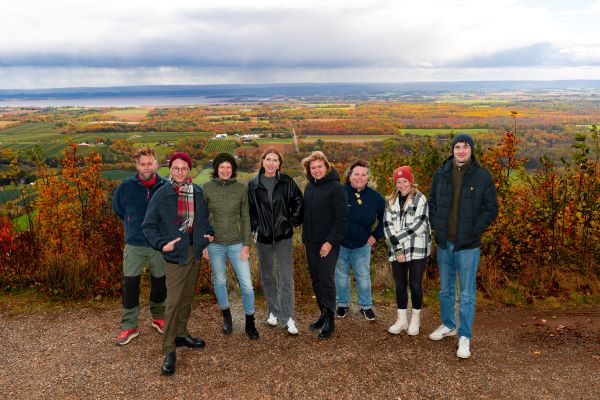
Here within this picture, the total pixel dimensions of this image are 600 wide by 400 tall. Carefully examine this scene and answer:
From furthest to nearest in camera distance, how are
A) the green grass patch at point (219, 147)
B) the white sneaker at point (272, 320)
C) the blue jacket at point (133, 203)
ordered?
the green grass patch at point (219, 147)
the white sneaker at point (272, 320)
the blue jacket at point (133, 203)

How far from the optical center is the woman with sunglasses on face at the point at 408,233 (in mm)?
4129

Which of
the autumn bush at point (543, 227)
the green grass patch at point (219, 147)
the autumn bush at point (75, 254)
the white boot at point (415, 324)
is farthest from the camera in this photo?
the green grass patch at point (219, 147)

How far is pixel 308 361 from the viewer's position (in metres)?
3.90

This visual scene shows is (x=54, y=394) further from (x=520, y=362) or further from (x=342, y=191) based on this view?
(x=520, y=362)

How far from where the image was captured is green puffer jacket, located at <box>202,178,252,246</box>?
13.6 ft

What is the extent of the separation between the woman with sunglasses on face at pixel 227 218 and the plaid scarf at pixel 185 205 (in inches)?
14.2

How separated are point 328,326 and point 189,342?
144 centimetres

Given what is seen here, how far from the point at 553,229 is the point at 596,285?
902 millimetres

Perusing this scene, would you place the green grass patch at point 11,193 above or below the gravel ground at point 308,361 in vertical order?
above

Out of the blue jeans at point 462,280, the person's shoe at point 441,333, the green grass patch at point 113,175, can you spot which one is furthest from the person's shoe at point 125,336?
the green grass patch at point 113,175

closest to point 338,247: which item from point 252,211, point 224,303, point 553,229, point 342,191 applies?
point 342,191

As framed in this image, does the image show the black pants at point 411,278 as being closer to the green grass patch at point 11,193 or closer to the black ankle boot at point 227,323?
the black ankle boot at point 227,323

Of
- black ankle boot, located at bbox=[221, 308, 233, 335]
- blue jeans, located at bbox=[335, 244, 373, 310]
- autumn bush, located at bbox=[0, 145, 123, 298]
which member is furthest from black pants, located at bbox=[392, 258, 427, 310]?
autumn bush, located at bbox=[0, 145, 123, 298]

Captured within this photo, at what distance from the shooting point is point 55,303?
Answer: 5.27m
